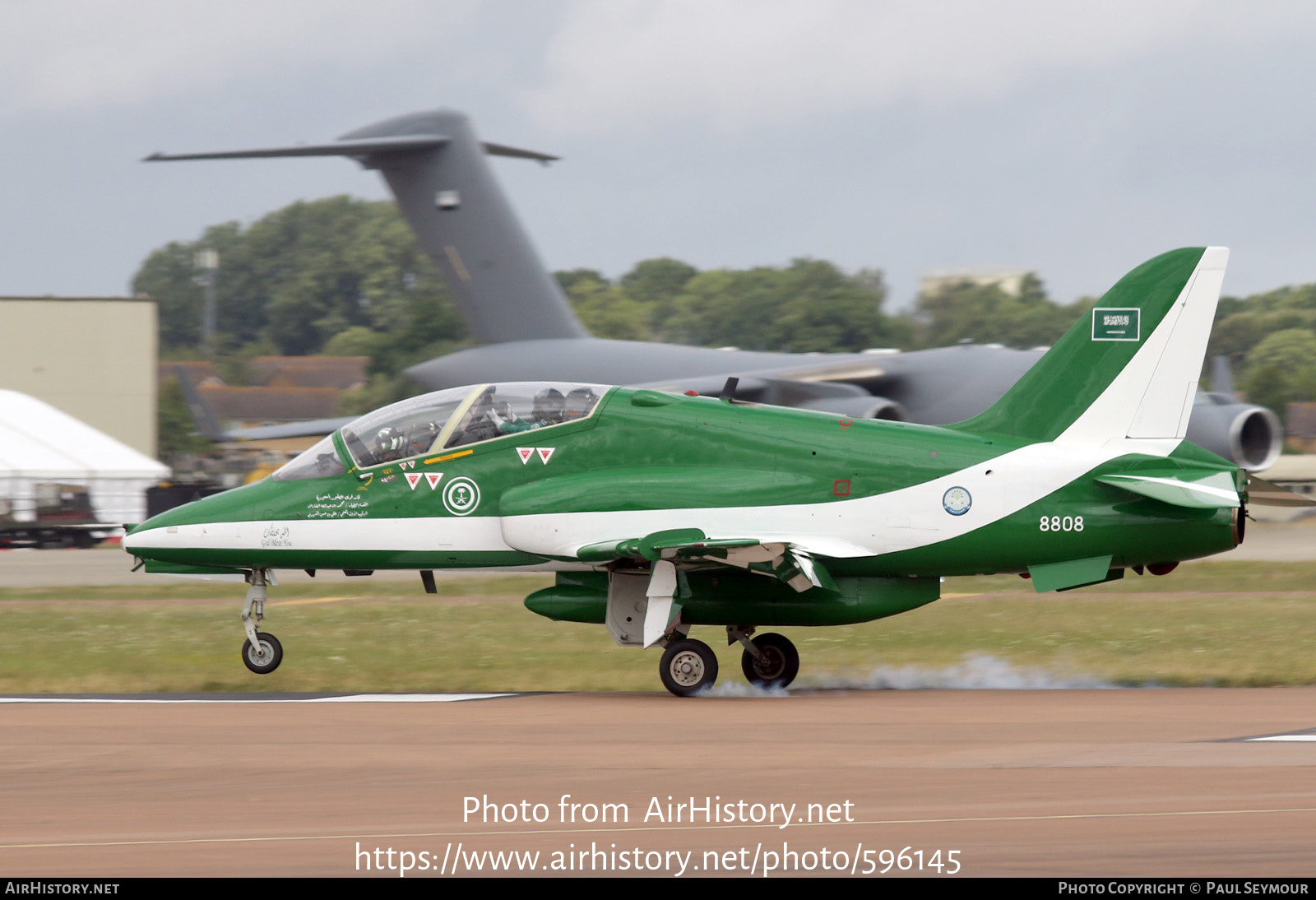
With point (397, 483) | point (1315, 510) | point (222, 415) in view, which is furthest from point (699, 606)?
point (222, 415)

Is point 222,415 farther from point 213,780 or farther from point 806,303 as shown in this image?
point 213,780

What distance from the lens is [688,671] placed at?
12641mm

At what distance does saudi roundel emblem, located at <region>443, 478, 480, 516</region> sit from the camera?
13320mm

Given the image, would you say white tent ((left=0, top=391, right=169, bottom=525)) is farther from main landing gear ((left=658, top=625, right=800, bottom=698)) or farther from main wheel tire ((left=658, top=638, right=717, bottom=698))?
→ main wheel tire ((left=658, top=638, right=717, bottom=698))

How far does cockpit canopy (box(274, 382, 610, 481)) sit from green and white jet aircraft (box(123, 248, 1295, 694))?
Result: 0.02 metres

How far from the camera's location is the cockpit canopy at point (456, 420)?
1338 centimetres

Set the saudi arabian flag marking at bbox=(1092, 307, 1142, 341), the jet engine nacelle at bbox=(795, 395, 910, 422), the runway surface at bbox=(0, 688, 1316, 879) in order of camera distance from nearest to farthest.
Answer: the runway surface at bbox=(0, 688, 1316, 879) → the saudi arabian flag marking at bbox=(1092, 307, 1142, 341) → the jet engine nacelle at bbox=(795, 395, 910, 422)

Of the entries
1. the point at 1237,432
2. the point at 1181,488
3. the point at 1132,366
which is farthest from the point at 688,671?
the point at 1237,432

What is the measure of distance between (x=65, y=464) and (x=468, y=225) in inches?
732

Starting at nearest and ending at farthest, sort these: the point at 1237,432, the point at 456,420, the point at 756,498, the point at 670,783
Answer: the point at 670,783
the point at 756,498
the point at 456,420
the point at 1237,432

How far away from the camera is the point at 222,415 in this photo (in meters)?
116

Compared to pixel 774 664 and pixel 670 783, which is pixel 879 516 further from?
pixel 670 783

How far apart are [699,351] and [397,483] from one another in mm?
19988

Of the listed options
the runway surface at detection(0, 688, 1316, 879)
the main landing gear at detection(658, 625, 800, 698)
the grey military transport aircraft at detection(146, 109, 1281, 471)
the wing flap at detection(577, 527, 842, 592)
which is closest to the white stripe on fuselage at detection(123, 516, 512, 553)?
the wing flap at detection(577, 527, 842, 592)
